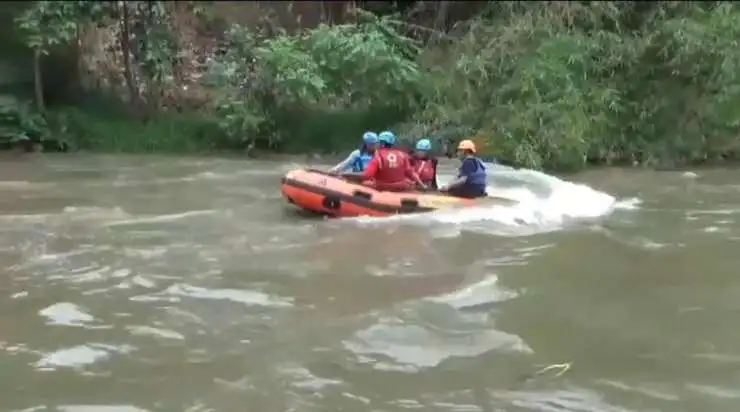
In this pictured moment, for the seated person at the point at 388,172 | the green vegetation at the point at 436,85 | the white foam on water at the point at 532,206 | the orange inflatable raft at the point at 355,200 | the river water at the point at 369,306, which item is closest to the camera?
the river water at the point at 369,306

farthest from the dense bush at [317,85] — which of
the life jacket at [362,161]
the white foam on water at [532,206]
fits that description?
the life jacket at [362,161]

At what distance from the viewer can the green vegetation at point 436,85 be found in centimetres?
1523

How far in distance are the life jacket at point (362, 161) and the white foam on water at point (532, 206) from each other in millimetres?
1248

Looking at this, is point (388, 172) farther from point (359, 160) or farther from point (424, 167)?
point (359, 160)

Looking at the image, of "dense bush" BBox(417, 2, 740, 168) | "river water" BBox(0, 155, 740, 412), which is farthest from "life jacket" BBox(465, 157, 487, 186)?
"dense bush" BBox(417, 2, 740, 168)

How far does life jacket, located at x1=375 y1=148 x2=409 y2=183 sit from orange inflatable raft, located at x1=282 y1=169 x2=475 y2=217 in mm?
326

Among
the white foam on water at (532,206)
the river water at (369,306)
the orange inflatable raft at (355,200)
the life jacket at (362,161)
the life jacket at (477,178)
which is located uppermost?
the life jacket at (362,161)

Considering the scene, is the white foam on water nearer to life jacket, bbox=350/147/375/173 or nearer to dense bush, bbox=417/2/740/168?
life jacket, bbox=350/147/375/173

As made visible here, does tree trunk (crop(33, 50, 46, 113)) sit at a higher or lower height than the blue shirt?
higher

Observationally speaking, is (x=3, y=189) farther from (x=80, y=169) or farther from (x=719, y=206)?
(x=719, y=206)

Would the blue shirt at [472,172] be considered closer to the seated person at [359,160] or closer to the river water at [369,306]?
the river water at [369,306]

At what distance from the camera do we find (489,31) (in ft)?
55.3

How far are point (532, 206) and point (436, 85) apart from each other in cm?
548

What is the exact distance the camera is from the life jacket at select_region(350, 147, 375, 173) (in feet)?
37.9
